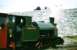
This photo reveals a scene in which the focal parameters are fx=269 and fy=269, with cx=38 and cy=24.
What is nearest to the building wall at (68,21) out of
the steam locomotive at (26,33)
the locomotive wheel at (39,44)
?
the steam locomotive at (26,33)

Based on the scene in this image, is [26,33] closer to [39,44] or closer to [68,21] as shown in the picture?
[39,44]

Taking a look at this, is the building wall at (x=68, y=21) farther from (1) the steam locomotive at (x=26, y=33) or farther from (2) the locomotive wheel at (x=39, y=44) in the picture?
(2) the locomotive wheel at (x=39, y=44)

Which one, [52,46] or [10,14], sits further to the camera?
[52,46]

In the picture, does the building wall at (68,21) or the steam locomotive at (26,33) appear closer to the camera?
the steam locomotive at (26,33)

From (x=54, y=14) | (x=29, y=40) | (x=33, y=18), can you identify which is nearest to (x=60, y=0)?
(x=54, y=14)

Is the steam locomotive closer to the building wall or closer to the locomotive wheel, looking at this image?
the locomotive wheel

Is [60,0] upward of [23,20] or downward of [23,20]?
upward

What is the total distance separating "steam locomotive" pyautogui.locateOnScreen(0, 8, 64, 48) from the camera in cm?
290

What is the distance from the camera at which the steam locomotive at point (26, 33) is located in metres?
2.90

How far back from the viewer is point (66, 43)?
3.32 meters

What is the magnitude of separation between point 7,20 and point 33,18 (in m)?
0.42

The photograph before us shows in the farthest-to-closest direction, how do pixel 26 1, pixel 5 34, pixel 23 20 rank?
pixel 26 1
pixel 23 20
pixel 5 34

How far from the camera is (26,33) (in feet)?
9.95

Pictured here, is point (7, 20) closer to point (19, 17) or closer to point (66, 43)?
point (19, 17)
